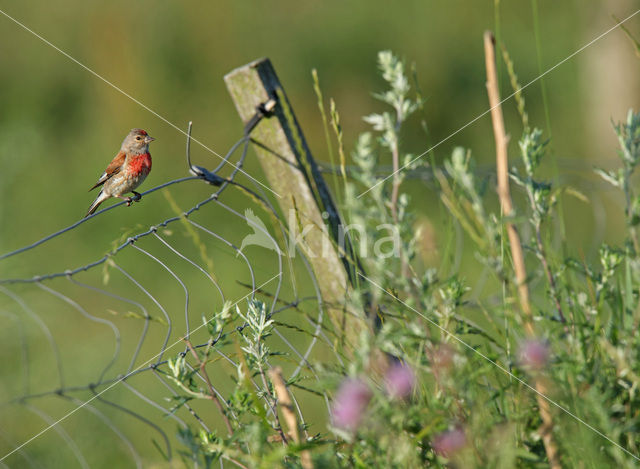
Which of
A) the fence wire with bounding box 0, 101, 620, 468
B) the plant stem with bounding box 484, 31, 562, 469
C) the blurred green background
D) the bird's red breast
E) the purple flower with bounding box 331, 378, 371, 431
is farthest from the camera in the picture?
the blurred green background

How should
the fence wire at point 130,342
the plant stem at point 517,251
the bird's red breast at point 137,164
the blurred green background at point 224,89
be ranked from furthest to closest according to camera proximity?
the blurred green background at point 224,89 < the fence wire at point 130,342 < the bird's red breast at point 137,164 < the plant stem at point 517,251

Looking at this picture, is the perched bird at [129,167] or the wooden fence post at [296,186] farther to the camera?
the perched bird at [129,167]

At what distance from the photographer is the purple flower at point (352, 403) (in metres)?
1.15

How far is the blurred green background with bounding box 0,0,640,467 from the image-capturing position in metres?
6.37

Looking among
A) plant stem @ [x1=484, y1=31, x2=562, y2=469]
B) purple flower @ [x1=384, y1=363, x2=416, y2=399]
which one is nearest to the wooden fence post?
purple flower @ [x1=384, y1=363, x2=416, y2=399]

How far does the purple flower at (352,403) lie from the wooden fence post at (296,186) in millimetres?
664

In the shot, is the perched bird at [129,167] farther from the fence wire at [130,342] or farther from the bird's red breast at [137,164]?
the fence wire at [130,342]

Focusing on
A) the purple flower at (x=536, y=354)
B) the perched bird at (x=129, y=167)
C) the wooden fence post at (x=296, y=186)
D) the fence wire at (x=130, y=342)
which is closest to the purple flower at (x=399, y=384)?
the purple flower at (x=536, y=354)

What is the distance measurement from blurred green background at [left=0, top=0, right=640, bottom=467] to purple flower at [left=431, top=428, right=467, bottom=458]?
4575mm

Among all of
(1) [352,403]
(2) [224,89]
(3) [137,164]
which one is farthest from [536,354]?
(2) [224,89]

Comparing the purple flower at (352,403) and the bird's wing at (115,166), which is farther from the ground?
the bird's wing at (115,166)

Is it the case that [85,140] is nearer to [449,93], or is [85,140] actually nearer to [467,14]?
[449,93]

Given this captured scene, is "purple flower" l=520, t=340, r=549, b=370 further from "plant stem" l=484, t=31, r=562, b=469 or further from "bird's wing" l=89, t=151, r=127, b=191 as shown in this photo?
"bird's wing" l=89, t=151, r=127, b=191

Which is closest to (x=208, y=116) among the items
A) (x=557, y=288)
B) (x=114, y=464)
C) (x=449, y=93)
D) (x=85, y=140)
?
(x=85, y=140)
